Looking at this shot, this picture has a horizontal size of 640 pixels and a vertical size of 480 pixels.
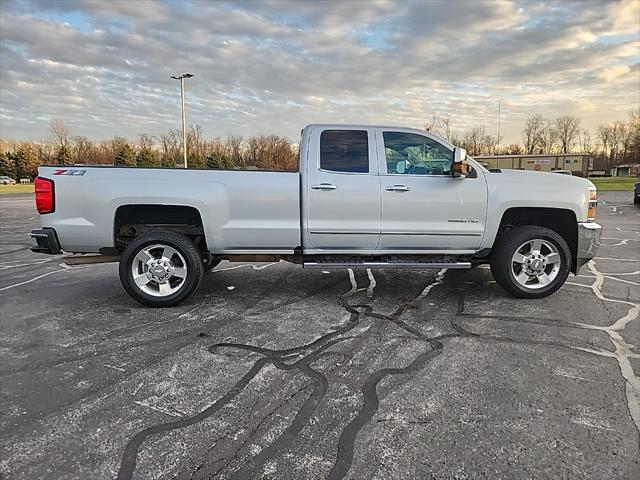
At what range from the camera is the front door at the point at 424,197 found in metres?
5.33

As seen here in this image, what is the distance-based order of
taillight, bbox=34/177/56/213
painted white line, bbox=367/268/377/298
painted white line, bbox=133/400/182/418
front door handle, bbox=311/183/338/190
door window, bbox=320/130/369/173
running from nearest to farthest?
painted white line, bbox=133/400/182/418
taillight, bbox=34/177/56/213
front door handle, bbox=311/183/338/190
door window, bbox=320/130/369/173
painted white line, bbox=367/268/377/298

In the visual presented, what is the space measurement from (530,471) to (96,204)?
4691 mm

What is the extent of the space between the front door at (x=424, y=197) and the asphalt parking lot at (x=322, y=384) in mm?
776

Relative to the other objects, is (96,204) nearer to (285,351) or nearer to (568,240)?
(285,351)

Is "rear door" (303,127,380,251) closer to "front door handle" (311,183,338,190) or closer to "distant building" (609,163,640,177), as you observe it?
"front door handle" (311,183,338,190)

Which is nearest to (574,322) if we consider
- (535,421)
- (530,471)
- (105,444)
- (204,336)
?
(535,421)

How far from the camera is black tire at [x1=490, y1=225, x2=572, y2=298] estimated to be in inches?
214

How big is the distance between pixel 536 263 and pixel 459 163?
60.1 inches

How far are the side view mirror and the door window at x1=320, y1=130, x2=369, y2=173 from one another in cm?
97

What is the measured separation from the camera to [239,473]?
242cm

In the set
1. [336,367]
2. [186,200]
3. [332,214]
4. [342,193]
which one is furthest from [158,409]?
[342,193]

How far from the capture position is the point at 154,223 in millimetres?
5543

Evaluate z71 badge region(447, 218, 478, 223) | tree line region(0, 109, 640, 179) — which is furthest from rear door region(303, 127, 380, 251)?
tree line region(0, 109, 640, 179)

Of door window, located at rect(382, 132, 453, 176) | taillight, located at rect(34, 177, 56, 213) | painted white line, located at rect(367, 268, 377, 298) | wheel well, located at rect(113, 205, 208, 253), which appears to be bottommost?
painted white line, located at rect(367, 268, 377, 298)
